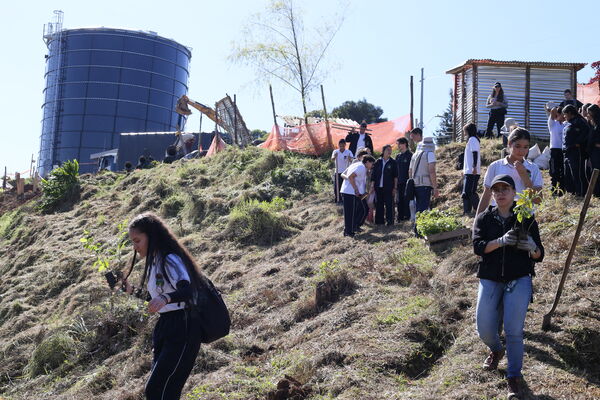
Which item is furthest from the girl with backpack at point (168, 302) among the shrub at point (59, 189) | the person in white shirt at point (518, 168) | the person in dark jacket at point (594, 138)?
the shrub at point (59, 189)

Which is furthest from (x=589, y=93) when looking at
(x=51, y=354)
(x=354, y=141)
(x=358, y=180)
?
(x=51, y=354)

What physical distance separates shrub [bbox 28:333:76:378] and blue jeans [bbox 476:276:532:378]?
6456 mm

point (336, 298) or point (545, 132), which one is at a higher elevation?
point (545, 132)

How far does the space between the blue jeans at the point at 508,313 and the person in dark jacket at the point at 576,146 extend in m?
5.11

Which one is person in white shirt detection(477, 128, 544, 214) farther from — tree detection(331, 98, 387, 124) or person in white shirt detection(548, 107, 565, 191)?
tree detection(331, 98, 387, 124)

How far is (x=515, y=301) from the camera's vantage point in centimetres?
562

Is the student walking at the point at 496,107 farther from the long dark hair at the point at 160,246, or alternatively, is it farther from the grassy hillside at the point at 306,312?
the long dark hair at the point at 160,246

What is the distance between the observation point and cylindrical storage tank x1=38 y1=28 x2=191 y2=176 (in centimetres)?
5384

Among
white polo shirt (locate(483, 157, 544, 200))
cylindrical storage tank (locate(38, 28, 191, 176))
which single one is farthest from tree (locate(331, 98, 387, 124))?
white polo shirt (locate(483, 157, 544, 200))

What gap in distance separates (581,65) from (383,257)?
1118 centimetres

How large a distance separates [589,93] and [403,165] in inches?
361

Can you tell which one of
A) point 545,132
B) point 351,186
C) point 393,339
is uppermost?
point 545,132

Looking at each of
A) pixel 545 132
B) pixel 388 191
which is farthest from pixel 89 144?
pixel 388 191

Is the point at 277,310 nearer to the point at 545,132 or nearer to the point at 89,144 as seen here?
the point at 545,132
